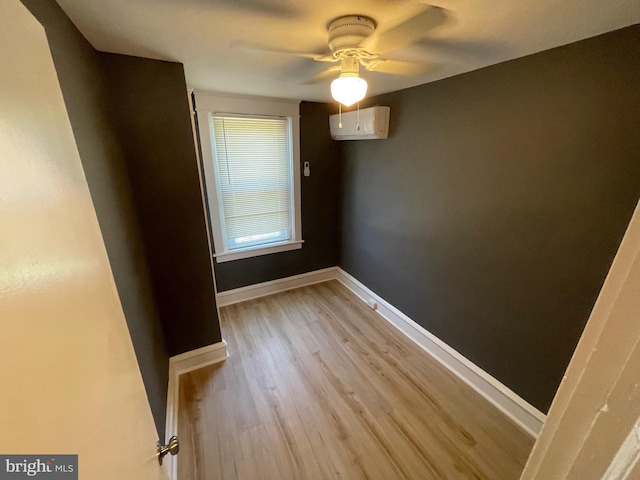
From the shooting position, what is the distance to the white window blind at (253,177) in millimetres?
2461

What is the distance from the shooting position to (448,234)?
188 cm

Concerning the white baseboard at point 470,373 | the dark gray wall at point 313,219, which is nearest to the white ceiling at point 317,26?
the dark gray wall at point 313,219

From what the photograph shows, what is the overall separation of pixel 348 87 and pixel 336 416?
1859mm

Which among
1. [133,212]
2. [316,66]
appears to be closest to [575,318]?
[316,66]

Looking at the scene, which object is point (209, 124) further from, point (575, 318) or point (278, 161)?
point (575, 318)

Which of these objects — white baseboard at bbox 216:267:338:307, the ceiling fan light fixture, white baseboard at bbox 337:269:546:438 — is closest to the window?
white baseboard at bbox 216:267:338:307

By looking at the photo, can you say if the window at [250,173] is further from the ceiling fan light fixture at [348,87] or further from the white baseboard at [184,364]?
the ceiling fan light fixture at [348,87]

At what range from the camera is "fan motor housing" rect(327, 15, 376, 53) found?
0.93m

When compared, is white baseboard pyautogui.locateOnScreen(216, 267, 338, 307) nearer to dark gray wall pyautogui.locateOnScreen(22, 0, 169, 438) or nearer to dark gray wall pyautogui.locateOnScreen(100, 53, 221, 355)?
dark gray wall pyautogui.locateOnScreen(100, 53, 221, 355)

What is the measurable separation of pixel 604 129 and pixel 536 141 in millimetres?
245

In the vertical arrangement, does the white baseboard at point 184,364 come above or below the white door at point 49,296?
below

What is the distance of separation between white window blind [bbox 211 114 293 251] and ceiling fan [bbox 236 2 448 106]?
1.35 metres

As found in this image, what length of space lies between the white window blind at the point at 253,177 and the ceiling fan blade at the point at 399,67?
1.34 m

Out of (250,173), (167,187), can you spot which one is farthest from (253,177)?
(167,187)
